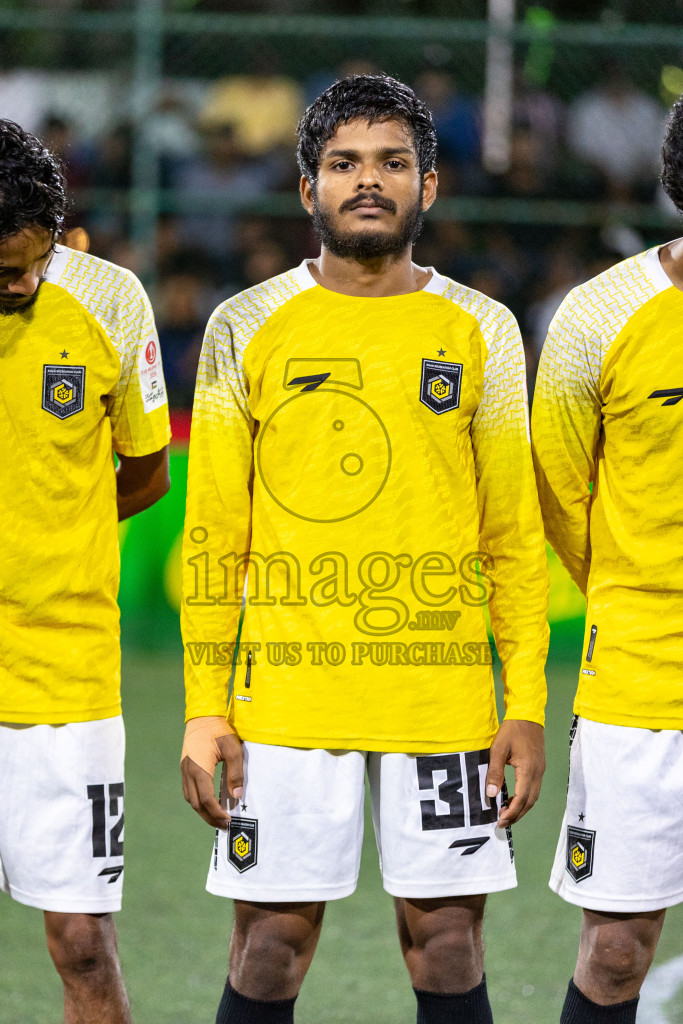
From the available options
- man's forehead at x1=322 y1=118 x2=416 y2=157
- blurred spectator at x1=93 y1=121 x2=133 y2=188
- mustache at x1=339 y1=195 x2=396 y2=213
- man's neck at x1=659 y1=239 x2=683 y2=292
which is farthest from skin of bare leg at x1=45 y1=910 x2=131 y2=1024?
blurred spectator at x1=93 y1=121 x2=133 y2=188

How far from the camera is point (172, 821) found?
4.58m

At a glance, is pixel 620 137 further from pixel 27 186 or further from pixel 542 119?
pixel 27 186

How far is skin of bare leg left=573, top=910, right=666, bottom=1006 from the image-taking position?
2414 mm

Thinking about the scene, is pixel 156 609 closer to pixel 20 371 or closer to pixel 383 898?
pixel 383 898

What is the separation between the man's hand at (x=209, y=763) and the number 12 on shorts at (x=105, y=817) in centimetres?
26

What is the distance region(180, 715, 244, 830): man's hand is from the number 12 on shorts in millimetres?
260

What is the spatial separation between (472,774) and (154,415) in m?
0.96

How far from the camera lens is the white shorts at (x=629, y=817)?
240 centimetres

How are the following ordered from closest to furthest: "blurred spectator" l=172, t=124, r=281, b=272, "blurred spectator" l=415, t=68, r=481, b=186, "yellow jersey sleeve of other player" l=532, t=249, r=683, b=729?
"yellow jersey sleeve of other player" l=532, t=249, r=683, b=729
"blurred spectator" l=415, t=68, r=481, b=186
"blurred spectator" l=172, t=124, r=281, b=272

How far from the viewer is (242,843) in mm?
2338

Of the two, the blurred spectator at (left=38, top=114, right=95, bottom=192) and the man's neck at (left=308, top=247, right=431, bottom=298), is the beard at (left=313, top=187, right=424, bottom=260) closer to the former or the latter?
the man's neck at (left=308, top=247, right=431, bottom=298)

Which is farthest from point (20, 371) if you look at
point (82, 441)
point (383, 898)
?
point (383, 898)

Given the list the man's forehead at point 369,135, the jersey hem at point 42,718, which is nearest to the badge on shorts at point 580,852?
the jersey hem at point 42,718

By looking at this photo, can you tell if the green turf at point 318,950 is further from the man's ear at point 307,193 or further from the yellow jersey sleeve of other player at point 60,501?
the man's ear at point 307,193
